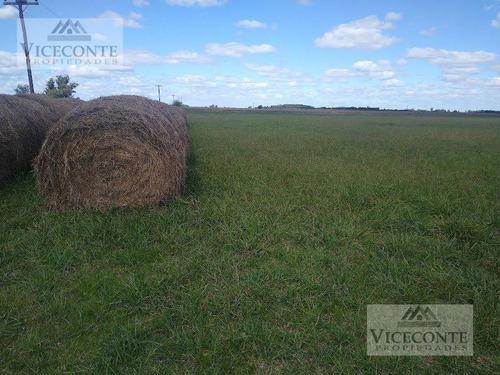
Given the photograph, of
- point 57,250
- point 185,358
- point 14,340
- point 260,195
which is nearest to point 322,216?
point 260,195

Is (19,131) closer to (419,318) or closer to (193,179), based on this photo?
(193,179)

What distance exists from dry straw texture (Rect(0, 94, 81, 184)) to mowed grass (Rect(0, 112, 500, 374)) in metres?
0.75

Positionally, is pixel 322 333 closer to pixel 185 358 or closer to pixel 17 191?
pixel 185 358

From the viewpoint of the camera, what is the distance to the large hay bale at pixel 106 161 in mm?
5324

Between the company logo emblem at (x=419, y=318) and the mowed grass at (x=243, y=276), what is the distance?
0.15 metres

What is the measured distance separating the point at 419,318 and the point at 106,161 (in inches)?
193

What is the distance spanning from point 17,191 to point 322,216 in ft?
18.1

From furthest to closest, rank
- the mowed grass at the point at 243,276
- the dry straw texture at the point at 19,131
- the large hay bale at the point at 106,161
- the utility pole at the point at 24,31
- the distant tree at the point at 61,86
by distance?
the distant tree at the point at 61,86, the utility pole at the point at 24,31, the dry straw texture at the point at 19,131, the large hay bale at the point at 106,161, the mowed grass at the point at 243,276

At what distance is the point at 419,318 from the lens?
2902mm

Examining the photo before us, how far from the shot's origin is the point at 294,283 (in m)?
3.37

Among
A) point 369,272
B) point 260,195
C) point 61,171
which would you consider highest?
point 61,171

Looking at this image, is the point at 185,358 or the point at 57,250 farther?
the point at 57,250

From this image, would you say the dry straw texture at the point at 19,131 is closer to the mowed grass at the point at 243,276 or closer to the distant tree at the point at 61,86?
the mowed grass at the point at 243,276

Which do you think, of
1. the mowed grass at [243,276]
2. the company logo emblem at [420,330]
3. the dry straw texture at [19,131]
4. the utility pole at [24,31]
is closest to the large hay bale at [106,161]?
the mowed grass at [243,276]
